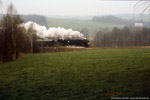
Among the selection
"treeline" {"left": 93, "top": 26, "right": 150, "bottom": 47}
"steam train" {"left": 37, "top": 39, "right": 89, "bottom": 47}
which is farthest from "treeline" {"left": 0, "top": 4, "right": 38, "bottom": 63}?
"treeline" {"left": 93, "top": 26, "right": 150, "bottom": 47}

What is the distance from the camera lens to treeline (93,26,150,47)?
50.0m

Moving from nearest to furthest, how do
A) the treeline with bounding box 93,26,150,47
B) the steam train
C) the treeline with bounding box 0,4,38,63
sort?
1. the treeline with bounding box 0,4,38,63
2. the treeline with bounding box 93,26,150,47
3. the steam train

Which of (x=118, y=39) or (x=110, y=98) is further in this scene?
(x=118, y=39)

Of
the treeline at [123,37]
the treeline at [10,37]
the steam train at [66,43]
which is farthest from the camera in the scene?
the steam train at [66,43]

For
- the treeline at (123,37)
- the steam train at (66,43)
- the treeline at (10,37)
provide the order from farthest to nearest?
the steam train at (66,43)
the treeline at (123,37)
the treeline at (10,37)

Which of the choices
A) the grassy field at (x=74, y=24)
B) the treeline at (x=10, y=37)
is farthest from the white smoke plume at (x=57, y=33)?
the treeline at (x=10, y=37)

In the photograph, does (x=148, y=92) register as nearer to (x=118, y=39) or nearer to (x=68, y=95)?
(x=68, y=95)

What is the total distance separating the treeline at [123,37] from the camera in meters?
50.0

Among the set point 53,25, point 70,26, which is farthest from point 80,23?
point 53,25

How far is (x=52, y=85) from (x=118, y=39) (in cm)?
5278

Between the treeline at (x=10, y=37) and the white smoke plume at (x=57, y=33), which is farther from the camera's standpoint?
the white smoke plume at (x=57, y=33)

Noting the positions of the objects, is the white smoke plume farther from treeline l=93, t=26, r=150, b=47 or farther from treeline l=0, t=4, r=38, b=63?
treeline l=0, t=4, r=38, b=63

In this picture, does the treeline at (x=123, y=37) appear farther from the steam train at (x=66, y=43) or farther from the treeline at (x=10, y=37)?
the treeline at (x=10, y=37)

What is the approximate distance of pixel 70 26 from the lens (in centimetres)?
6931
